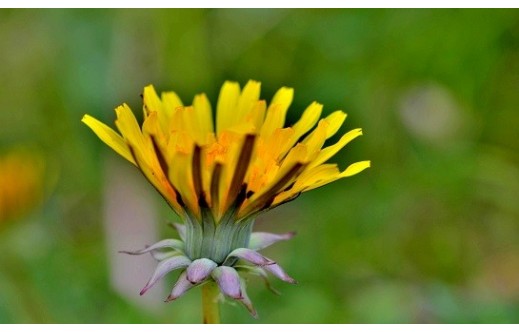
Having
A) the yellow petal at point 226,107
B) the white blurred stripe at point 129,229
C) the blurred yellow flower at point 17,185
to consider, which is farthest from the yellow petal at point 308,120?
the blurred yellow flower at point 17,185

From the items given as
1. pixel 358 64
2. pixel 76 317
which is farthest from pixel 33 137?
pixel 358 64

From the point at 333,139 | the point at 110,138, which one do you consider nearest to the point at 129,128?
the point at 110,138

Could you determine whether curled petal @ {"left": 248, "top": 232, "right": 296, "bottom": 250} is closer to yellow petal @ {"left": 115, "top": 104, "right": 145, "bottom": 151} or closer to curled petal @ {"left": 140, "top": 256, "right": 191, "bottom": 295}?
curled petal @ {"left": 140, "top": 256, "right": 191, "bottom": 295}

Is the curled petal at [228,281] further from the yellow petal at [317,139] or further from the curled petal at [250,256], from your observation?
the yellow petal at [317,139]

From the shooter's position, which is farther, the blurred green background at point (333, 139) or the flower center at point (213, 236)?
the blurred green background at point (333, 139)

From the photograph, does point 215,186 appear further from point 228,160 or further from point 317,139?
point 317,139

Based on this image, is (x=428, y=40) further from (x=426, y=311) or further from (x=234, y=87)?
(x=234, y=87)
